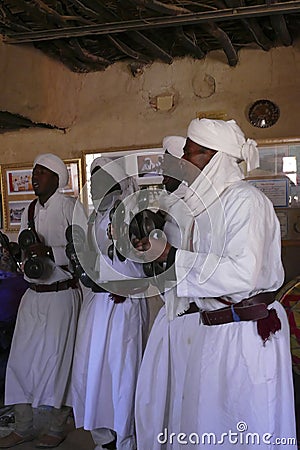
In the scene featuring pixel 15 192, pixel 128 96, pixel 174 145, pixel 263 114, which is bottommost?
pixel 15 192

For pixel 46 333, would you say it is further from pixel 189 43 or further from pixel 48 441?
pixel 189 43

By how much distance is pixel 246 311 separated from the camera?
81.0 inches

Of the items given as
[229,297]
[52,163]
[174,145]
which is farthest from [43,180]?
[229,297]

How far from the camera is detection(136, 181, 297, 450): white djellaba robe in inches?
76.6

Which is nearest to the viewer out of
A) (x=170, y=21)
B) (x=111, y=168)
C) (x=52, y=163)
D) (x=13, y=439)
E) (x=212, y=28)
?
(x=111, y=168)

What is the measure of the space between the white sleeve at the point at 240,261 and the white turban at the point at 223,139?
0.70 feet

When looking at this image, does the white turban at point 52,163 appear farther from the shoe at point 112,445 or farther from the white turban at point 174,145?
the shoe at point 112,445

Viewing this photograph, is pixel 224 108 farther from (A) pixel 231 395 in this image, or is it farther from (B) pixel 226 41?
(A) pixel 231 395

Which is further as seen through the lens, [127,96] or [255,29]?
[127,96]

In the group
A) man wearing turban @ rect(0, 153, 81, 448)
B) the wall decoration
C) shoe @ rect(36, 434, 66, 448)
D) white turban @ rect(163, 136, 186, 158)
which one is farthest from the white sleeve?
the wall decoration

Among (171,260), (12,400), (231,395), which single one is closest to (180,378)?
(231,395)

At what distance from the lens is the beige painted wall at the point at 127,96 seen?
13.6 ft

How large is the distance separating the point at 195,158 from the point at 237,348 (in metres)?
0.74

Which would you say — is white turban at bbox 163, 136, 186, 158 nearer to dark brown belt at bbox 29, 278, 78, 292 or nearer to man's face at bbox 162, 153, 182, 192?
man's face at bbox 162, 153, 182, 192
